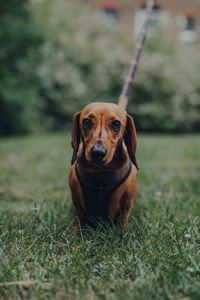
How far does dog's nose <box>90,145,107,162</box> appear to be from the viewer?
1630mm

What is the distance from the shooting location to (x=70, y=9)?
48.5ft

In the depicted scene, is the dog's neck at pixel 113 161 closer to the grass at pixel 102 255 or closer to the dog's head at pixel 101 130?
the dog's head at pixel 101 130

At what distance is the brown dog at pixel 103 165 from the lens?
1.76 meters

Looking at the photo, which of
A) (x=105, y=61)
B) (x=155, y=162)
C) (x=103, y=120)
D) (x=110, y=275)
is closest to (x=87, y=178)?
(x=103, y=120)

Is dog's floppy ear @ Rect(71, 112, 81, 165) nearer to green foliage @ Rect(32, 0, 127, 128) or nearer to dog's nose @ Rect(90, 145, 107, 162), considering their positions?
dog's nose @ Rect(90, 145, 107, 162)

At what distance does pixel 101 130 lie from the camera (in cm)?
173

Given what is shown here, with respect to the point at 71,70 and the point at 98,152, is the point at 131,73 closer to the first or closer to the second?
the point at 98,152

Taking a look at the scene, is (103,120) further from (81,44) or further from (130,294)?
(81,44)

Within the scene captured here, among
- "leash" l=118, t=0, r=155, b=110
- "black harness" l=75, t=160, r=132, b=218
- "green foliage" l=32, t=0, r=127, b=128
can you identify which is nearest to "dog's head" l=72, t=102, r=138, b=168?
"black harness" l=75, t=160, r=132, b=218

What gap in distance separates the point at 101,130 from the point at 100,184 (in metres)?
0.41

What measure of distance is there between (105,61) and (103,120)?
11517 millimetres

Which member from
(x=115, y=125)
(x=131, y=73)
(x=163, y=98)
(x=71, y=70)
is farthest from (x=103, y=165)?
(x=71, y=70)

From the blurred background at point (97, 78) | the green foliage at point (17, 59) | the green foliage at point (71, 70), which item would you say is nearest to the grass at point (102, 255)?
the green foliage at point (17, 59)

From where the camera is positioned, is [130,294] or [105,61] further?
[105,61]
